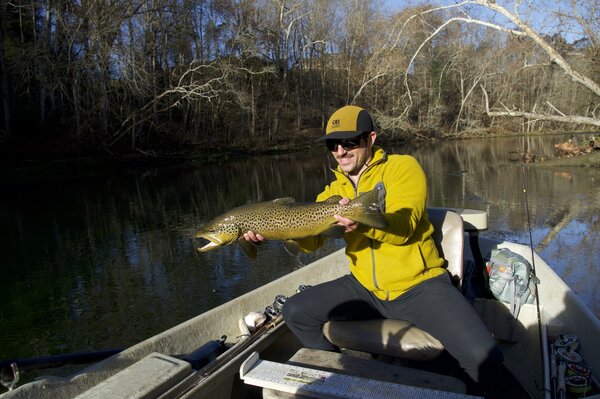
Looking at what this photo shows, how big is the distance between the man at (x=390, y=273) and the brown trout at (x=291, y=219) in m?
0.07

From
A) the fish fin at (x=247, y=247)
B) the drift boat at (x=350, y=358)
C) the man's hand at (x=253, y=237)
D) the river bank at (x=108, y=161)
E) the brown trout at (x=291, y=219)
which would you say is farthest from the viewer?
the river bank at (x=108, y=161)

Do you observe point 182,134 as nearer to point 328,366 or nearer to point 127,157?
point 127,157

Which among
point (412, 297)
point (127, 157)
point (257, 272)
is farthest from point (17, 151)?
point (412, 297)

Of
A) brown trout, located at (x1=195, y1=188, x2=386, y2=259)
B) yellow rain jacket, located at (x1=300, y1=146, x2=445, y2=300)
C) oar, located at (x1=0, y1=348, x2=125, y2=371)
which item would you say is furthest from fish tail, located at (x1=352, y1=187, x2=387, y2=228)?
oar, located at (x1=0, y1=348, x2=125, y2=371)

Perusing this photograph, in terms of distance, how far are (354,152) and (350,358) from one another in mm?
1446

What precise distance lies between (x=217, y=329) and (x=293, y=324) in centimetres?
98

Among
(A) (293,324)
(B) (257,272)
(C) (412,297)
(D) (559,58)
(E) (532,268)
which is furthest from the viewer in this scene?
(B) (257,272)

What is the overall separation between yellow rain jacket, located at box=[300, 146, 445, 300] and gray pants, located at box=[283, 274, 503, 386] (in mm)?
90

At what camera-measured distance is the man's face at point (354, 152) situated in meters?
3.62

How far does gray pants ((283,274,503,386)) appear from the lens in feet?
9.98

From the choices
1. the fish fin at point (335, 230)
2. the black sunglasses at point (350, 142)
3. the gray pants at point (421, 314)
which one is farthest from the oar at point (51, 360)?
the black sunglasses at point (350, 142)

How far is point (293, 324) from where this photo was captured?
368cm

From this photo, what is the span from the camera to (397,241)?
3.27 m

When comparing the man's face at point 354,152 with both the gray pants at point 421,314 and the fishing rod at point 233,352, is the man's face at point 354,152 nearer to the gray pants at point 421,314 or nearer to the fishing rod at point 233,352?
the gray pants at point 421,314
